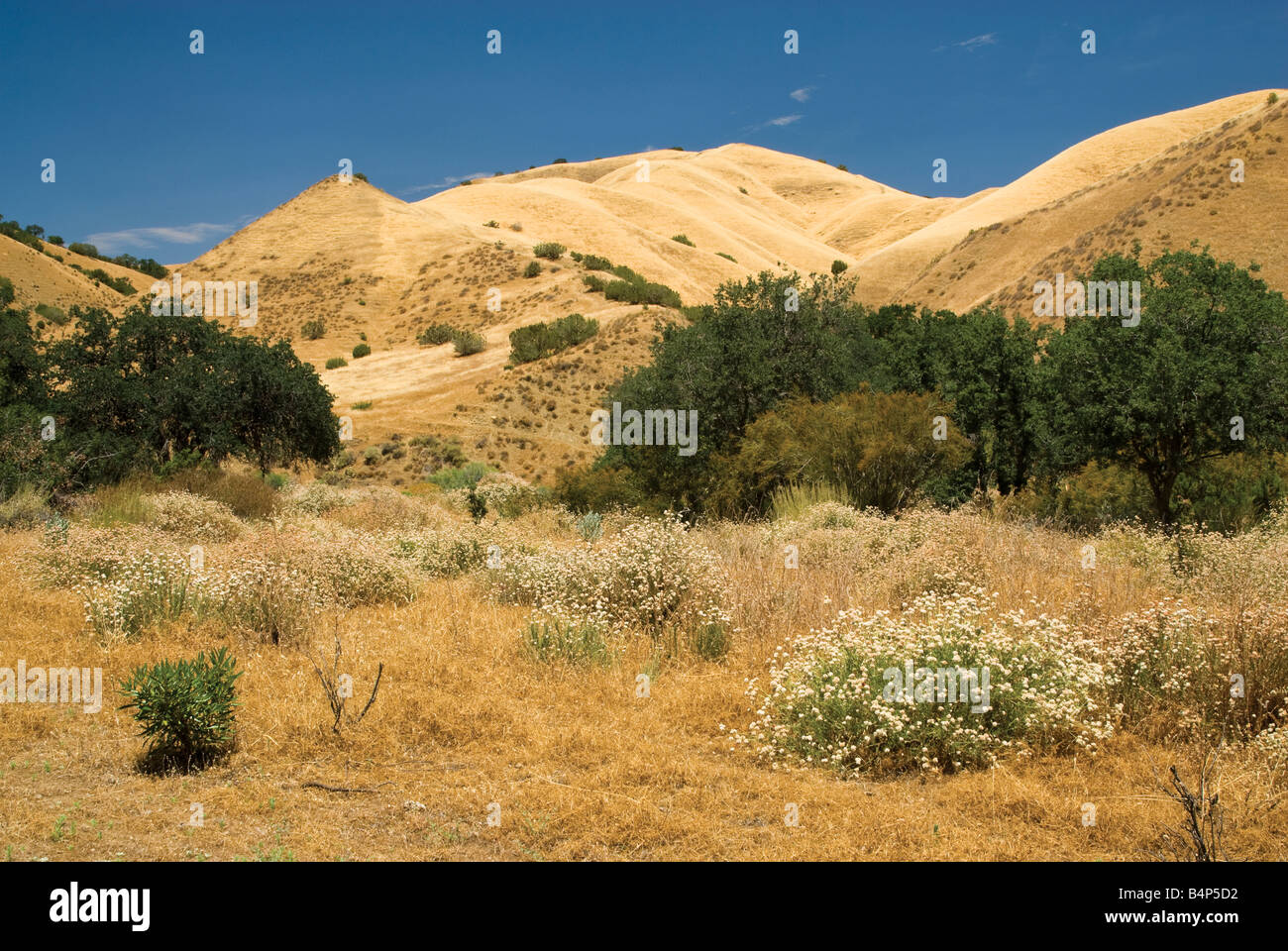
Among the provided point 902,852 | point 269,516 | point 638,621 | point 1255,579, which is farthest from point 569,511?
point 902,852

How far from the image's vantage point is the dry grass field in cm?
468

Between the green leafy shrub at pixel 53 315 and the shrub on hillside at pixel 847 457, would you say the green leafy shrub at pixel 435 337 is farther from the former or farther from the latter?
the shrub on hillside at pixel 847 457

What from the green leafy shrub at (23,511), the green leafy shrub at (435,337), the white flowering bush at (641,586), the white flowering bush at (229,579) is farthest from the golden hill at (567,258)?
the white flowering bush at (641,586)

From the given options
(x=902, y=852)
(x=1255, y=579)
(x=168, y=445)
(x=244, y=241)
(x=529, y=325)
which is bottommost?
(x=902, y=852)

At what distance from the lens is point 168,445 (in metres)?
20.8

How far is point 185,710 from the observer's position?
5629 mm

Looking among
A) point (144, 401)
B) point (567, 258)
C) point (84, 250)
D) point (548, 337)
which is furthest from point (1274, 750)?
point (84, 250)

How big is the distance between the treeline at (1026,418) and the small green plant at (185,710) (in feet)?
36.6

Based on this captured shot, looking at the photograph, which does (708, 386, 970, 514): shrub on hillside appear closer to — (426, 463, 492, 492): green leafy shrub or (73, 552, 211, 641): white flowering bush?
(73, 552, 211, 641): white flowering bush

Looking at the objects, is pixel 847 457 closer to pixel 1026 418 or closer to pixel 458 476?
pixel 1026 418

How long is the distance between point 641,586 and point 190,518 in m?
8.81

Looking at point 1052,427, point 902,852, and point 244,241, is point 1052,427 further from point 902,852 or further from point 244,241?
point 244,241

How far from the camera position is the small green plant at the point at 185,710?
563 centimetres
